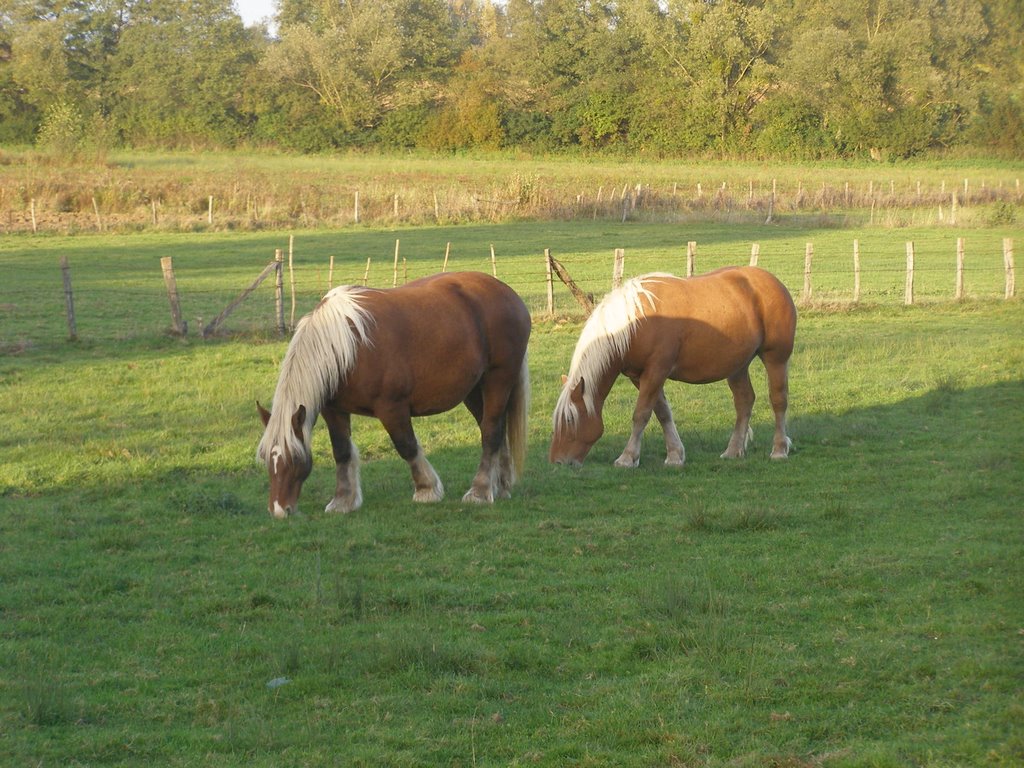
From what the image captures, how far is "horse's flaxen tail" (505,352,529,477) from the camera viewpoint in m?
9.14

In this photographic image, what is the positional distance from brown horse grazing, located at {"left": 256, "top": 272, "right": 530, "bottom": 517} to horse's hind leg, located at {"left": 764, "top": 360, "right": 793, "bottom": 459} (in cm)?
281

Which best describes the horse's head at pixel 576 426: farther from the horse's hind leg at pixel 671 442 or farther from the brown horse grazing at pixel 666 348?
the horse's hind leg at pixel 671 442

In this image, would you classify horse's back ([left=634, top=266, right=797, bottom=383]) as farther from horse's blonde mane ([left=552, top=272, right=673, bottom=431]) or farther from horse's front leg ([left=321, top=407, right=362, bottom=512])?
horse's front leg ([left=321, top=407, right=362, bottom=512])

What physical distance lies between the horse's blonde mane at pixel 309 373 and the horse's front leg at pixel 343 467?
37cm

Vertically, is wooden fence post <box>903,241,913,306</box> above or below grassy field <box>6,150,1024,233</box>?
below

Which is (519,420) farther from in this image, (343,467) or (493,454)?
(343,467)

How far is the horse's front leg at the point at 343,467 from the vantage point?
332 inches

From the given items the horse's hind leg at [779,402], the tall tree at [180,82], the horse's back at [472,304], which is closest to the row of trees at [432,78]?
the tall tree at [180,82]

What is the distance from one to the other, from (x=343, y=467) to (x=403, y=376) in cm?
87

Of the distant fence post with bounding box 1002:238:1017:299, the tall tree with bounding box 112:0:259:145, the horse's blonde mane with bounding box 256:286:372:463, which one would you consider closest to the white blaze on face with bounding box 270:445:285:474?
the horse's blonde mane with bounding box 256:286:372:463

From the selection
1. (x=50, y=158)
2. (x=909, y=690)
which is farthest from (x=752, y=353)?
(x=50, y=158)

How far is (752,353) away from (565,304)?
1096cm

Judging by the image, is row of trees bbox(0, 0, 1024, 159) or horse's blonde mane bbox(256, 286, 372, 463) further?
row of trees bbox(0, 0, 1024, 159)

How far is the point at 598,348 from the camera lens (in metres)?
9.91
